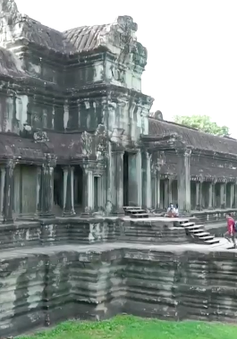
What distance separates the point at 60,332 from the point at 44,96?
321 inches

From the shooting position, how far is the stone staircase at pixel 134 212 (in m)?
16.2

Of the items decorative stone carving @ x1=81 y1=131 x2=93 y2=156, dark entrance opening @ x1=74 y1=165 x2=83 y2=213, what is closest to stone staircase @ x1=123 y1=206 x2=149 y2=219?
dark entrance opening @ x1=74 y1=165 x2=83 y2=213

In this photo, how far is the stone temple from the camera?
38.7 feet

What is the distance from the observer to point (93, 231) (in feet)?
47.3

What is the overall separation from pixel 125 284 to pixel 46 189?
392cm

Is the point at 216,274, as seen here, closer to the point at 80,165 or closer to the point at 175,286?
the point at 175,286

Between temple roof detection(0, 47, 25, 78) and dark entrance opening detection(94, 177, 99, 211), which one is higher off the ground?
temple roof detection(0, 47, 25, 78)

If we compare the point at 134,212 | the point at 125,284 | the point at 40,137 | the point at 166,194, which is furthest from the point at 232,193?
the point at 40,137

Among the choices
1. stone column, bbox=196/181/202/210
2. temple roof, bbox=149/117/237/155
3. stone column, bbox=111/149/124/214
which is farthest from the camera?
stone column, bbox=196/181/202/210

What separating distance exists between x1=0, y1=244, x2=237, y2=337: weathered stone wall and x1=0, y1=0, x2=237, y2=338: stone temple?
0.03 meters

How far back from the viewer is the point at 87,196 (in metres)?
14.7

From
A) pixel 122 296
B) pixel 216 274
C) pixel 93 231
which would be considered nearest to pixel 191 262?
pixel 216 274

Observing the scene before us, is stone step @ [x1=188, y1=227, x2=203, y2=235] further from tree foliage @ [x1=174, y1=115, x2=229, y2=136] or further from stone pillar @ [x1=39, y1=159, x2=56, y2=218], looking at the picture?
tree foliage @ [x1=174, y1=115, x2=229, y2=136]

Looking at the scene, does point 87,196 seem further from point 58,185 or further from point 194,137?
point 194,137
